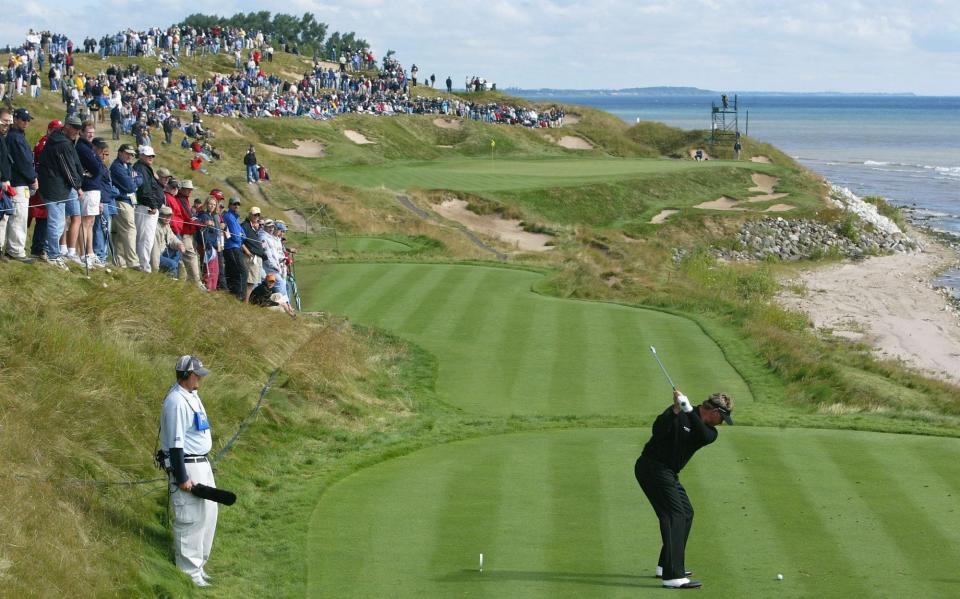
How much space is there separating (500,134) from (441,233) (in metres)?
36.7

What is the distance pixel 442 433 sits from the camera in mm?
17406

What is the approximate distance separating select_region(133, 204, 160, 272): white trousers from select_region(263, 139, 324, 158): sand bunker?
40.4 m

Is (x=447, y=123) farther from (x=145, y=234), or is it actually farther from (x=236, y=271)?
(x=145, y=234)

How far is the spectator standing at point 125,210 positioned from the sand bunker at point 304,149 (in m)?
40.6

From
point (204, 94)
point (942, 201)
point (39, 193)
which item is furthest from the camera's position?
point (942, 201)

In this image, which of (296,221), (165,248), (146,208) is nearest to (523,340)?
(165,248)

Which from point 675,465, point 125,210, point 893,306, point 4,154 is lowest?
point 893,306

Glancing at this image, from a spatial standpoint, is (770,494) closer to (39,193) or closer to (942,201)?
(39,193)

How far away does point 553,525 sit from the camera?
12.4 m

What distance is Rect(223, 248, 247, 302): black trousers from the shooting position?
845 inches

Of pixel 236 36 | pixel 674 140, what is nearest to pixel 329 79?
pixel 236 36

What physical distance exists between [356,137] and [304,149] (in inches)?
283

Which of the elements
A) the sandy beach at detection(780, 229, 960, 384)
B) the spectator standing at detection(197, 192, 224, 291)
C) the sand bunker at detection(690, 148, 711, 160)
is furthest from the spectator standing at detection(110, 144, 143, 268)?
the sand bunker at detection(690, 148, 711, 160)

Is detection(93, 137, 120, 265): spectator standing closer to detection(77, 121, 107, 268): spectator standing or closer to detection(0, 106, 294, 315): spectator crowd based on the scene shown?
detection(0, 106, 294, 315): spectator crowd
